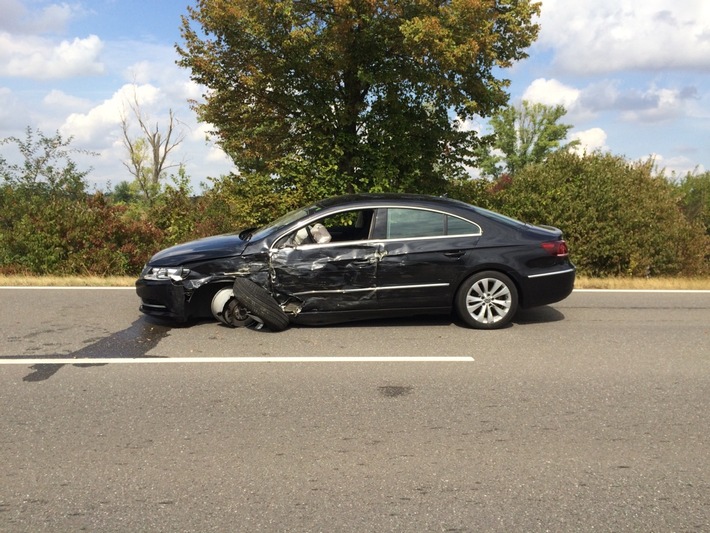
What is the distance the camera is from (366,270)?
6.95m

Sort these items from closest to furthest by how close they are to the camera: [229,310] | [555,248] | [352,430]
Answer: [352,430] < [229,310] < [555,248]

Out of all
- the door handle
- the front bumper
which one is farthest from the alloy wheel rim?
the front bumper

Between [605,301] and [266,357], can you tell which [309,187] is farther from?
[266,357]

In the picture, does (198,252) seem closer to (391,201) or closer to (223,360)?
(223,360)

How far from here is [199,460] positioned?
376 cm

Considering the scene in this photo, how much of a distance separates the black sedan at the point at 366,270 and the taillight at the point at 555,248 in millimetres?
12

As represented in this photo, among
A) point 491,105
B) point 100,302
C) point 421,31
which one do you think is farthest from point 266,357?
point 491,105

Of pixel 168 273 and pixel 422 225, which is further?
A: pixel 422 225

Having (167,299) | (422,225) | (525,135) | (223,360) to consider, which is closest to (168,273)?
(167,299)

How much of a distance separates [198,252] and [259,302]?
966 mm

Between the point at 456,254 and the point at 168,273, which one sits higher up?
the point at 456,254

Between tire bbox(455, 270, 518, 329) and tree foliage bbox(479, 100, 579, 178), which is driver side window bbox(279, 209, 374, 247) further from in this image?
tree foliage bbox(479, 100, 579, 178)

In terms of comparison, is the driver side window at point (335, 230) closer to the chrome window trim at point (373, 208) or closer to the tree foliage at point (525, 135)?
the chrome window trim at point (373, 208)

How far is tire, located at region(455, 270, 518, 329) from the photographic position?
713 centimetres
